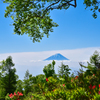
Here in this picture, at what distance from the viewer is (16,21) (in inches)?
335

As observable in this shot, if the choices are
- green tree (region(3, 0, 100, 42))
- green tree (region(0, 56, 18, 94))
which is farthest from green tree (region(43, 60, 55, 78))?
green tree (region(0, 56, 18, 94))

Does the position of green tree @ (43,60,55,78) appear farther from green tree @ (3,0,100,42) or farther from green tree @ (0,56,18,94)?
green tree @ (0,56,18,94)

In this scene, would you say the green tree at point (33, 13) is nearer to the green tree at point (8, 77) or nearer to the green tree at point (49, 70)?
the green tree at point (49, 70)

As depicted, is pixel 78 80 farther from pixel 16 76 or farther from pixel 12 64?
pixel 16 76

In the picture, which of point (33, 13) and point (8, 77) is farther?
point (8, 77)

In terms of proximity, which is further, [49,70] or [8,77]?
[8,77]

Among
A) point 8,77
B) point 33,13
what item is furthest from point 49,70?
point 8,77

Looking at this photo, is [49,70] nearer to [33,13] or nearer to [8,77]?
[33,13]

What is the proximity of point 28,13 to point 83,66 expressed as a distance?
587 cm

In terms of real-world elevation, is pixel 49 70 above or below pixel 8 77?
above

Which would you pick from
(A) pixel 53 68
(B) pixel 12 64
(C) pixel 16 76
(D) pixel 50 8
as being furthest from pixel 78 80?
(C) pixel 16 76

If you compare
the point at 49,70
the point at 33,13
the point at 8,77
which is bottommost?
the point at 8,77

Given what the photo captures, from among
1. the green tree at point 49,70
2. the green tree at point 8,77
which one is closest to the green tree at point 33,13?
the green tree at point 49,70

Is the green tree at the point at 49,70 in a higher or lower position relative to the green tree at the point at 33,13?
lower
